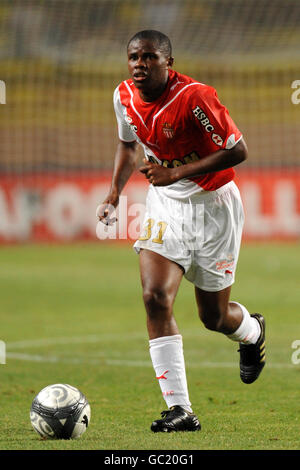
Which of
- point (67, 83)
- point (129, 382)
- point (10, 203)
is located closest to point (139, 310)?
point (129, 382)

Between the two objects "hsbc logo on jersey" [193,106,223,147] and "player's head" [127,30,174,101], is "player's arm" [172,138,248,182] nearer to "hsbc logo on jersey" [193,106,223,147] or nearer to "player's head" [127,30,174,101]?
"hsbc logo on jersey" [193,106,223,147]

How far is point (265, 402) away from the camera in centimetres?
631

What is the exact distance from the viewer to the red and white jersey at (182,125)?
17.6 feet

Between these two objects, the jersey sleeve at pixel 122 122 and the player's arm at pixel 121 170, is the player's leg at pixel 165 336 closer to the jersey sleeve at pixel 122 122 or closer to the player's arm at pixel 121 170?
the player's arm at pixel 121 170

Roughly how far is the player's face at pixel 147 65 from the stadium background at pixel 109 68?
1826 centimetres

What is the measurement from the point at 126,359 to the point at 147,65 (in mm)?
3799

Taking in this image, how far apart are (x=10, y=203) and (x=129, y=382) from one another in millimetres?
14334

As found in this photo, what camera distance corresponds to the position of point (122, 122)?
609 cm

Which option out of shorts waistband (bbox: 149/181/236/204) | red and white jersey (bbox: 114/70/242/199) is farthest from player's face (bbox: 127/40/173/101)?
shorts waistband (bbox: 149/181/236/204)

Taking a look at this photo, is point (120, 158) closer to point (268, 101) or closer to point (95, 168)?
point (95, 168)

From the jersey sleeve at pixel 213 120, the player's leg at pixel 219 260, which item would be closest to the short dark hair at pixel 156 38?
the jersey sleeve at pixel 213 120

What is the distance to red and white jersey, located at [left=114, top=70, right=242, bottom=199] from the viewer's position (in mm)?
5367

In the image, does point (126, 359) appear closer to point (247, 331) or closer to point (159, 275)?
point (247, 331)
